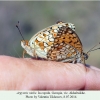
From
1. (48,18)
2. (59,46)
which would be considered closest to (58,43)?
(59,46)

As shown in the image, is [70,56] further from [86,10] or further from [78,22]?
[86,10]

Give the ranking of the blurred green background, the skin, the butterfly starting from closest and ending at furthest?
the skin, the butterfly, the blurred green background

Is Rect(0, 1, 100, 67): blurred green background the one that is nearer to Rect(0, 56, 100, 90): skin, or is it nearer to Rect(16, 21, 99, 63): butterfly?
Rect(16, 21, 99, 63): butterfly

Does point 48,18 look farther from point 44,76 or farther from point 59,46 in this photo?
point 44,76

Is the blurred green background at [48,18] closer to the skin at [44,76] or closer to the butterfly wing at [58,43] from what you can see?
the butterfly wing at [58,43]

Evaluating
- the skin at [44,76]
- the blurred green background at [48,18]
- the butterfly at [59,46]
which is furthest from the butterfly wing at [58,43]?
the blurred green background at [48,18]

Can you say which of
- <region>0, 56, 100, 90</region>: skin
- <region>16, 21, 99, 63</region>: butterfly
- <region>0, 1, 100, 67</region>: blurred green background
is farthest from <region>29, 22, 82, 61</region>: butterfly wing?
<region>0, 1, 100, 67</region>: blurred green background
